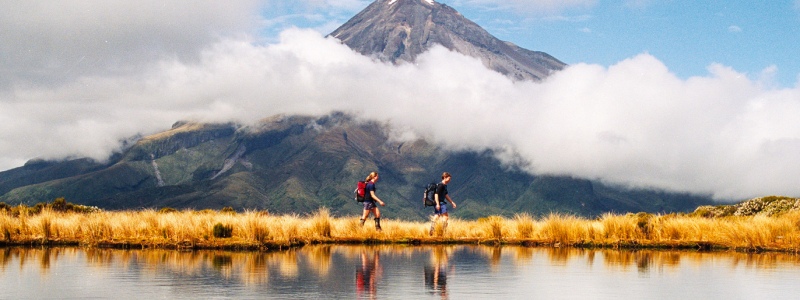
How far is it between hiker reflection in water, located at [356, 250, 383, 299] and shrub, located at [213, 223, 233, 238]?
5.56 m

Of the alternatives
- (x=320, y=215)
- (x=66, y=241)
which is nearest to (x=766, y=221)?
(x=320, y=215)

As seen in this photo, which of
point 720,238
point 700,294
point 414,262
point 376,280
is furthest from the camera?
point 720,238

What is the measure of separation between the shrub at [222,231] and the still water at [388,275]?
250 centimetres

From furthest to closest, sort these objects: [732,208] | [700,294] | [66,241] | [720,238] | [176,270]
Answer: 1. [732,208]
2. [720,238]
3. [66,241]
4. [176,270]
5. [700,294]

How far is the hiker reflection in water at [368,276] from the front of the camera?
568 inches

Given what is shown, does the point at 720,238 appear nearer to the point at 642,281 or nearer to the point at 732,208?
the point at 642,281

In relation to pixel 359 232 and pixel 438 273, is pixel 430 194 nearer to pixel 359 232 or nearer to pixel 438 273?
pixel 359 232

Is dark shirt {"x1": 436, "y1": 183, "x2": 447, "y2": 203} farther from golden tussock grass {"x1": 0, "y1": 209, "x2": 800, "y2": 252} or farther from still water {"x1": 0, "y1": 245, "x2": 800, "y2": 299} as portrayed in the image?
still water {"x1": 0, "y1": 245, "x2": 800, "y2": 299}

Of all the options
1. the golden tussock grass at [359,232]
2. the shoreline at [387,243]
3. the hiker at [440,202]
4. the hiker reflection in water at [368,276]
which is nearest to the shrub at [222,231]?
the golden tussock grass at [359,232]

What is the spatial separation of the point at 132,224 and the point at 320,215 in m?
6.31

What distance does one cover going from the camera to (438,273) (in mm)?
17656

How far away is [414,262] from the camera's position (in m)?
20.3

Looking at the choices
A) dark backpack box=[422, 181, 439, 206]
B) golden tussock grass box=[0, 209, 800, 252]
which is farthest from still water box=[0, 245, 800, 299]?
dark backpack box=[422, 181, 439, 206]

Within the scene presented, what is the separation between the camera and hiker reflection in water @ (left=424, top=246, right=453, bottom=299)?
48.8 feet
